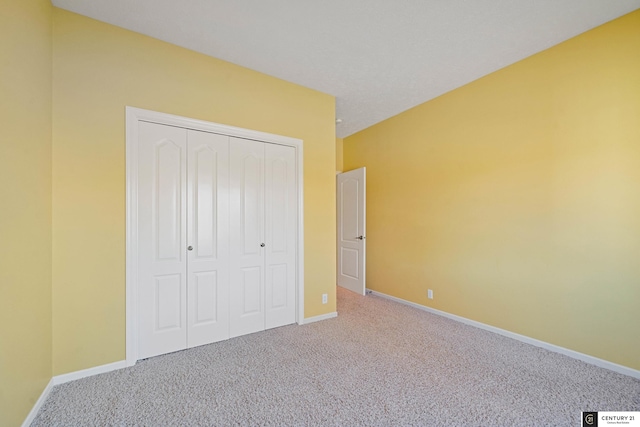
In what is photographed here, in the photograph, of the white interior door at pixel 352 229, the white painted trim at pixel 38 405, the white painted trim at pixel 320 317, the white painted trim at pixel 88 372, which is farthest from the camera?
the white interior door at pixel 352 229

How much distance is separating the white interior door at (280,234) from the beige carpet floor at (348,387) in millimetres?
409

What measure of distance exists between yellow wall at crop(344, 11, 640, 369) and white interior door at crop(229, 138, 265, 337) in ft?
7.11

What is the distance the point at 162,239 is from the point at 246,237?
787mm

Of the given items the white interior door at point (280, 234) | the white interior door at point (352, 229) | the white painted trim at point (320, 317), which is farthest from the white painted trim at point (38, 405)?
the white interior door at point (352, 229)

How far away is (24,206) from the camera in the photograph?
1.59m

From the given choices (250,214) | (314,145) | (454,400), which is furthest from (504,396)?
(314,145)

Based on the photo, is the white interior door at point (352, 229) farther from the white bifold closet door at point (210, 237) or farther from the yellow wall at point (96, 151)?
the yellow wall at point (96, 151)

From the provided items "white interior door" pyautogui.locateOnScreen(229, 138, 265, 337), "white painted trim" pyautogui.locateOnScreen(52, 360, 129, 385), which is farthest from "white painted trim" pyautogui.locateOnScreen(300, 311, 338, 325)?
"white painted trim" pyautogui.locateOnScreen(52, 360, 129, 385)

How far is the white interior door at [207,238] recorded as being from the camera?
8.34 feet

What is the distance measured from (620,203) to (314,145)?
2850mm

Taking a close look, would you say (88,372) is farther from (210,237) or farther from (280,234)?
(280,234)

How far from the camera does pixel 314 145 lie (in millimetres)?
3311

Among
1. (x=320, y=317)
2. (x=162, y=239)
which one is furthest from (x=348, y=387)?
(x=162, y=239)

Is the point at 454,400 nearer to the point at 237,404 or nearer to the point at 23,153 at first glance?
the point at 237,404
